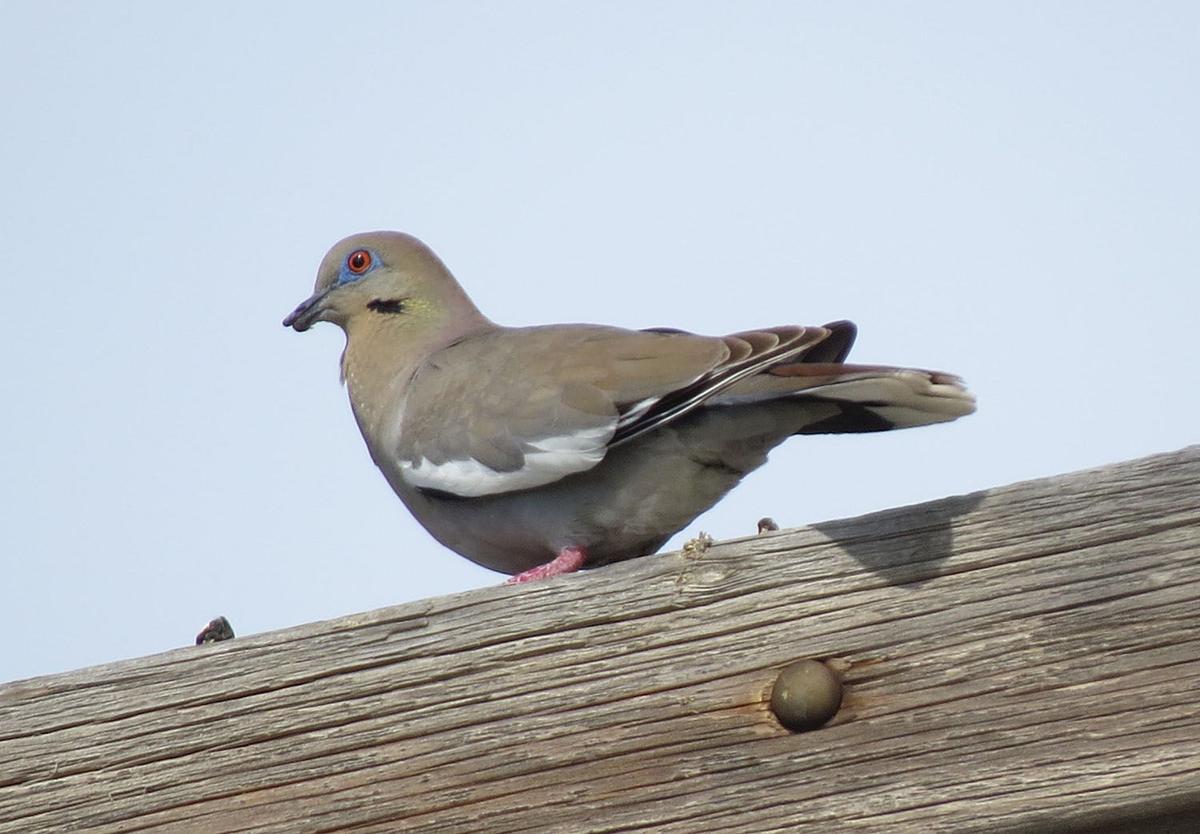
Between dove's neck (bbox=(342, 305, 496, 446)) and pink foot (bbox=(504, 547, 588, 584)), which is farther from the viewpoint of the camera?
dove's neck (bbox=(342, 305, 496, 446))

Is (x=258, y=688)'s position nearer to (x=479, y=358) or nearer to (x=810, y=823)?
(x=810, y=823)

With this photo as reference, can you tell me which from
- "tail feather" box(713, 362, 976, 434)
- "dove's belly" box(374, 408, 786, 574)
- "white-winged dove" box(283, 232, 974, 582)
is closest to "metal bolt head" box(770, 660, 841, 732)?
"tail feather" box(713, 362, 976, 434)

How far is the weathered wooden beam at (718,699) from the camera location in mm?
1903

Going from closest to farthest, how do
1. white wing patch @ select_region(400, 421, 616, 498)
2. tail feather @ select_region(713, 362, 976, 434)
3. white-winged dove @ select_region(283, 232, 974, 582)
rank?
tail feather @ select_region(713, 362, 976, 434) < white-winged dove @ select_region(283, 232, 974, 582) < white wing patch @ select_region(400, 421, 616, 498)

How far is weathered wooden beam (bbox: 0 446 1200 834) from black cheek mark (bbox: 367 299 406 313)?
2281 mm

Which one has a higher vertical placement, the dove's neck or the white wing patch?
the dove's neck

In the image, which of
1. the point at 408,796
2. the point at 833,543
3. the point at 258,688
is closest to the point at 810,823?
the point at 833,543

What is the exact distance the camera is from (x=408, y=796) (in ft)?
6.70

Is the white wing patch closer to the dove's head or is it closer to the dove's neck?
the dove's neck

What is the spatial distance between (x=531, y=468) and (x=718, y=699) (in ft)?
4.34

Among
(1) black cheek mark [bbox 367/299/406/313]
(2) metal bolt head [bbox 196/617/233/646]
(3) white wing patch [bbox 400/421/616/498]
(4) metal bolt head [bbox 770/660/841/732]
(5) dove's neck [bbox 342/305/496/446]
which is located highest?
(1) black cheek mark [bbox 367/299/406/313]

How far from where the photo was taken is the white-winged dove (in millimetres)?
3041

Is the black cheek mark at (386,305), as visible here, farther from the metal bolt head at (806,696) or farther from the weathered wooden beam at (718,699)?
the metal bolt head at (806,696)

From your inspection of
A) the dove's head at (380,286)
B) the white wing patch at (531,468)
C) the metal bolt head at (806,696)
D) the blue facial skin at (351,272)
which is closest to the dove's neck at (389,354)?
the dove's head at (380,286)
